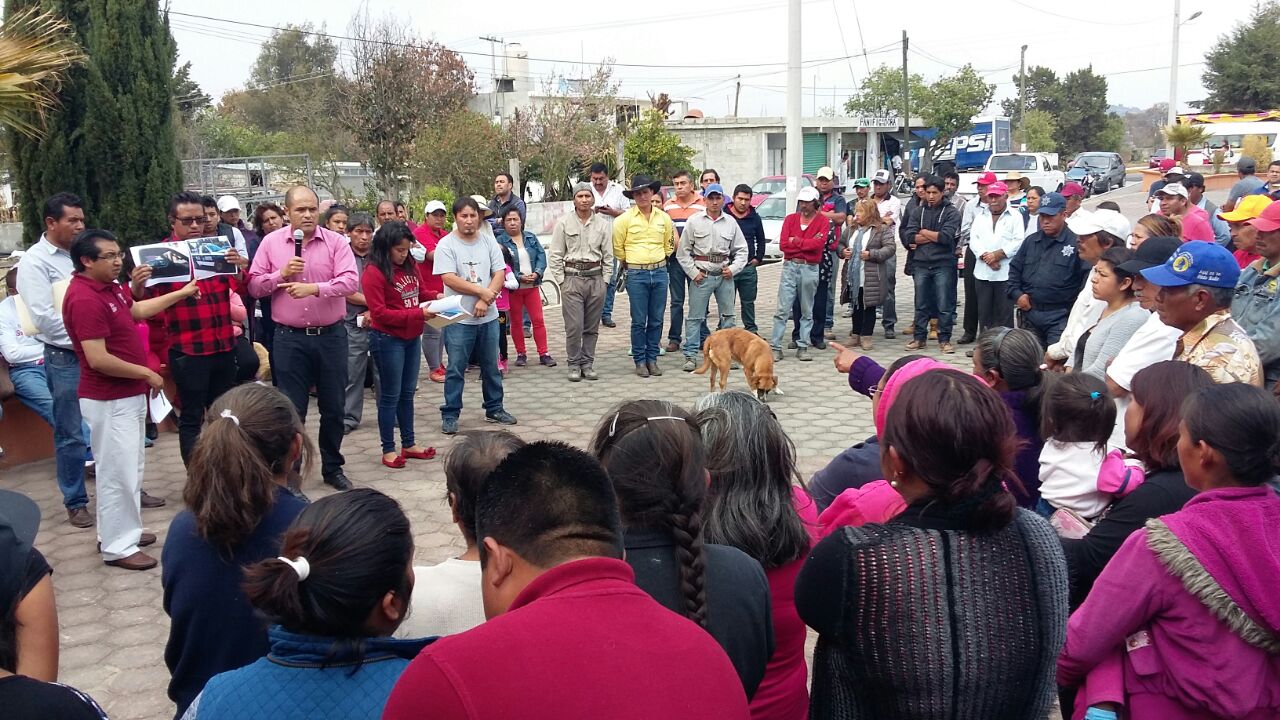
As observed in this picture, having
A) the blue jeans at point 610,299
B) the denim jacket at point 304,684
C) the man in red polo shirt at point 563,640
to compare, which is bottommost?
the blue jeans at point 610,299

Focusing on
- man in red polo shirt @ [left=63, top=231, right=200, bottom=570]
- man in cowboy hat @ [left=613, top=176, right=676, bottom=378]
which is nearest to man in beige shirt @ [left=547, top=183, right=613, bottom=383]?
man in cowboy hat @ [left=613, top=176, right=676, bottom=378]

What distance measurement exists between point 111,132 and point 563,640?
29.8 ft

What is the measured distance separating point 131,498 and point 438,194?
1637 cm

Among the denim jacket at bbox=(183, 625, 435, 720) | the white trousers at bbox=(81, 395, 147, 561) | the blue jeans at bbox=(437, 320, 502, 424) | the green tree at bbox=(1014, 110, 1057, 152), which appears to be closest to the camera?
the denim jacket at bbox=(183, 625, 435, 720)

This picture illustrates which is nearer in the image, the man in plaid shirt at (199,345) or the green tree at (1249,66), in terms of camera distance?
the man in plaid shirt at (199,345)

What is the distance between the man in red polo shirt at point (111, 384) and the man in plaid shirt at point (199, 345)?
477mm

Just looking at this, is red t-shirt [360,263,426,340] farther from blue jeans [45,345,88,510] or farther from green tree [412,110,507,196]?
green tree [412,110,507,196]

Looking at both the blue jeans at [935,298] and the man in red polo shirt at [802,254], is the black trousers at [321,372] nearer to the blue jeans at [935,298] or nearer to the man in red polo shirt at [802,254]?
the man in red polo shirt at [802,254]

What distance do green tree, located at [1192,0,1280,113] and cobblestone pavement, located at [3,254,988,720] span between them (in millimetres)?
50703

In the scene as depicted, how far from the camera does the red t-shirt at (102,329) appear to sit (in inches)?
186

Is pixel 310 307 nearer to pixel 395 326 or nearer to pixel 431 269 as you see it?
pixel 395 326

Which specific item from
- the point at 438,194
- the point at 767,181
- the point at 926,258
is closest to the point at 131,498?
the point at 926,258

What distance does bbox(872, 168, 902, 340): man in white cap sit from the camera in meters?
10.5

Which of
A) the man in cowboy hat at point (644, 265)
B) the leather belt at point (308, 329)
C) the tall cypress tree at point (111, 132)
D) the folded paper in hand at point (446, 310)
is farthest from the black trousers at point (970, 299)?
the tall cypress tree at point (111, 132)
